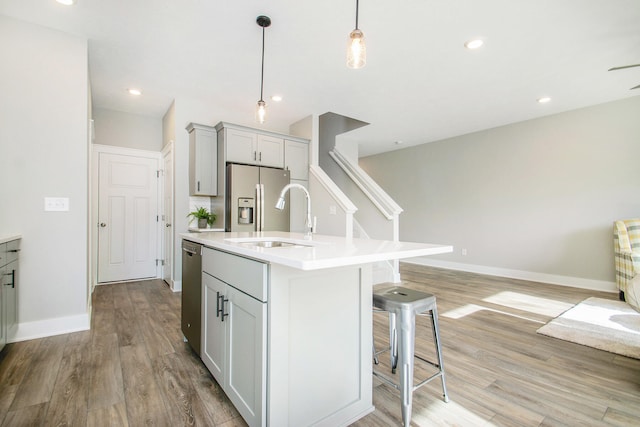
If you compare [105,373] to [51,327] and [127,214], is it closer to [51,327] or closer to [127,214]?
[51,327]

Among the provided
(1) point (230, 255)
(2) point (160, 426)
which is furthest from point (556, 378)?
(2) point (160, 426)

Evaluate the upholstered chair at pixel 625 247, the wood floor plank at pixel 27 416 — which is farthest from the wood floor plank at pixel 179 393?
the upholstered chair at pixel 625 247

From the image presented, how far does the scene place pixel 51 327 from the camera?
2.53 m

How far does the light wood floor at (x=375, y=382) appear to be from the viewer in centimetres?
152

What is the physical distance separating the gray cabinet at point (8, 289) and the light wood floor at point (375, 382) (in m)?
0.20

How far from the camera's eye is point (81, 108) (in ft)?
8.75

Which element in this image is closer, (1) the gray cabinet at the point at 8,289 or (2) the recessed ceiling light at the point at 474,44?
(1) the gray cabinet at the point at 8,289

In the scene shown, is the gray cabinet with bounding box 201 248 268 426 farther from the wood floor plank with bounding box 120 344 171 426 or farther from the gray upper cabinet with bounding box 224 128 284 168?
the gray upper cabinet with bounding box 224 128 284 168

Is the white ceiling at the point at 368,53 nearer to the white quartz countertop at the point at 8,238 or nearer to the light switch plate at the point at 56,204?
the light switch plate at the point at 56,204

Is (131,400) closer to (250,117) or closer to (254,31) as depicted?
(254,31)

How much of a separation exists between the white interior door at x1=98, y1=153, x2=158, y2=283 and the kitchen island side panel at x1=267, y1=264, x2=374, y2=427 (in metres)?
4.30

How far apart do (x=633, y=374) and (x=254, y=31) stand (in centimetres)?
383

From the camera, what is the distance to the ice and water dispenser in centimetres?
397

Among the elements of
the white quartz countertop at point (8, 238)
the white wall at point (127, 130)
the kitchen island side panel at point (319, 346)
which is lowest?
the kitchen island side panel at point (319, 346)
